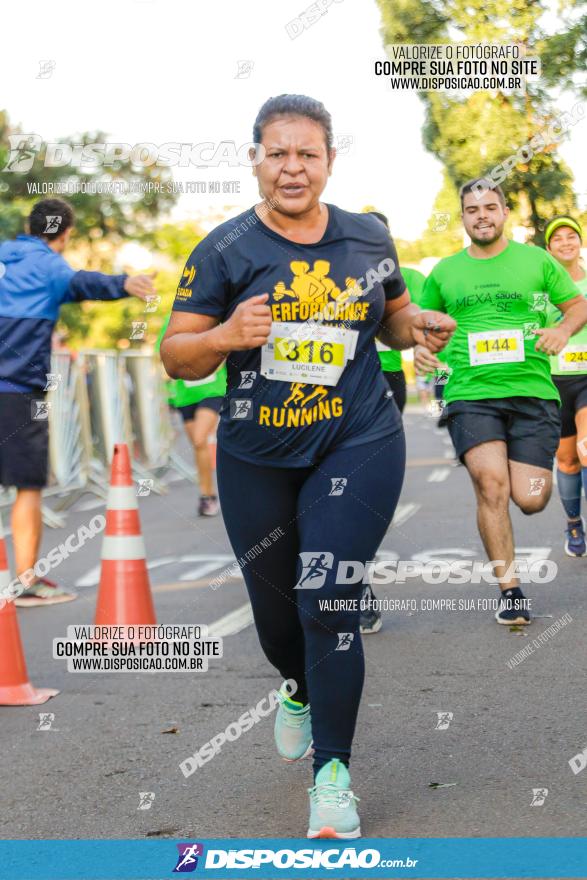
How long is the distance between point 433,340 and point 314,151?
639 millimetres

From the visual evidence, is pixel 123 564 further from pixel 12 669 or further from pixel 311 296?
pixel 311 296

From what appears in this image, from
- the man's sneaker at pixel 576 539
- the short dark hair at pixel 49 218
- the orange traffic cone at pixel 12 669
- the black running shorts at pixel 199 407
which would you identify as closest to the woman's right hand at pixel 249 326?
the orange traffic cone at pixel 12 669

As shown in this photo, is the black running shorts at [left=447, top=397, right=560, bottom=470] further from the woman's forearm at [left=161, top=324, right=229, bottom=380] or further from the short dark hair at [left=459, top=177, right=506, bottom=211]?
the woman's forearm at [left=161, top=324, right=229, bottom=380]

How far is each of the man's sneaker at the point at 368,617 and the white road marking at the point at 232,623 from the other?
56 cm

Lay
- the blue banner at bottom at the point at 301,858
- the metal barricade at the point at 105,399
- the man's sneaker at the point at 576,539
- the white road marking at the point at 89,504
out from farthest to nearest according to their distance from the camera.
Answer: the metal barricade at the point at 105,399 < the white road marking at the point at 89,504 < the man's sneaker at the point at 576,539 < the blue banner at bottom at the point at 301,858

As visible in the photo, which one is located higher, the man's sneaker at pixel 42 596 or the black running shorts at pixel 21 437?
the black running shorts at pixel 21 437

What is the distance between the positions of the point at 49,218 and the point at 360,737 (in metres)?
4.34

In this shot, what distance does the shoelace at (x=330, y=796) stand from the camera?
4.00m

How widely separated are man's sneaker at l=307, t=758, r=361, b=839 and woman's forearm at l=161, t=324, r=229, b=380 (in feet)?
3.76

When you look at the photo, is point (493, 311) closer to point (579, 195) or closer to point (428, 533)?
point (428, 533)

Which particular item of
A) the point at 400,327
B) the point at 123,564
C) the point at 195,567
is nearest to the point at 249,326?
the point at 400,327

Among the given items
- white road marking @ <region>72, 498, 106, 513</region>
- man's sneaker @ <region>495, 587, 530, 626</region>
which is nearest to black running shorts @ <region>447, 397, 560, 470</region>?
man's sneaker @ <region>495, 587, 530, 626</region>

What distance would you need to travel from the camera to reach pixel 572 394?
9383 millimetres

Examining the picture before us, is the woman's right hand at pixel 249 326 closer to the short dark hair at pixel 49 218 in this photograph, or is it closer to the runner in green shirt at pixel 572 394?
the short dark hair at pixel 49 218
